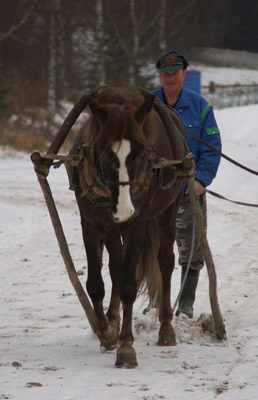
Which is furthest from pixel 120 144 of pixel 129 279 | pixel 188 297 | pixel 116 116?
pixel 188 297

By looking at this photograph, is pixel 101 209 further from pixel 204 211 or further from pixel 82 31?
pixel 82 31

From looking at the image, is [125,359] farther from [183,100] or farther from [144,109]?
[183,100]

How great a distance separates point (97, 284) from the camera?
516cm

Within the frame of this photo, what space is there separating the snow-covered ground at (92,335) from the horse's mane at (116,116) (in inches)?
54.2

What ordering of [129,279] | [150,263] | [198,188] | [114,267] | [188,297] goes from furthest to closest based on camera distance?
[188,297] < [198,188] < [150,263] < [114,267] < [129,279]

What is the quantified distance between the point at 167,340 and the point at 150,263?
0.66m

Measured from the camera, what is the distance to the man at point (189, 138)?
6.05m

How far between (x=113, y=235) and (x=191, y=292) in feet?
3.82

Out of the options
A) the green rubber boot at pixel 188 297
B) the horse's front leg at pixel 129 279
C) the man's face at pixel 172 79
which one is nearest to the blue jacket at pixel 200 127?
the man's face at pixel 172 79

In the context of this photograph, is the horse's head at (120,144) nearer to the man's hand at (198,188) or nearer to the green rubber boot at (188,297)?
the man's hand at (198,188)

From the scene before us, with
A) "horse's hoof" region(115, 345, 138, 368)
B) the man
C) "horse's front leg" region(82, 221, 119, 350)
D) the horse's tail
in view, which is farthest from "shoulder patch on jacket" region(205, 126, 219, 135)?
"horse's hoof" region(115, 345, 138, 368)

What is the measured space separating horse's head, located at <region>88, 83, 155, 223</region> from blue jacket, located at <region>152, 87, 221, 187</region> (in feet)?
5.67

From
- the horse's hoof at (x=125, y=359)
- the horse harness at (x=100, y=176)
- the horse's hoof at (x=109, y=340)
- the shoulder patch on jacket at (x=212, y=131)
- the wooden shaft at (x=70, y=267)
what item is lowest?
the horse's hoof at (x=109, y=340)

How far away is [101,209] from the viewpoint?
484 centimetres
